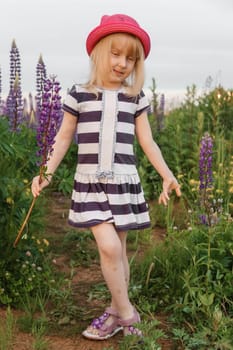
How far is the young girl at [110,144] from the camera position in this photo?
328 cm

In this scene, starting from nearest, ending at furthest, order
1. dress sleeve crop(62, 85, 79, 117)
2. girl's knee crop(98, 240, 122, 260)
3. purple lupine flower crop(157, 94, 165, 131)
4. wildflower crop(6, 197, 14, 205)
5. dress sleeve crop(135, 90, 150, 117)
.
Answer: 1. girl's knee crop(98, 240, 122, 260)
2. dress sleeve crop(62, 85, 79, 117)
3. dress sleeve crop(135, 90, 150, 117)
4. wildflower crop(6, 197, 14, 205)
5. purple lupine flower crop(157, 94, 165, 131)

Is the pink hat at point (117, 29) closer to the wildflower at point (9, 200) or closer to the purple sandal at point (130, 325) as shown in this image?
the wildflower at point (9, 200)

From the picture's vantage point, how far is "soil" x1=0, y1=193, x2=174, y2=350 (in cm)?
348

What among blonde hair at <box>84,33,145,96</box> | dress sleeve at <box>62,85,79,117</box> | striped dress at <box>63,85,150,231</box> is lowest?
striped dress at <box>63,85,150,231</box>

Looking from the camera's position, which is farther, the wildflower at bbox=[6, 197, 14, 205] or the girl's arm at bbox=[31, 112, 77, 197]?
the wildflower at bbox=[6, 197, 14, 205]

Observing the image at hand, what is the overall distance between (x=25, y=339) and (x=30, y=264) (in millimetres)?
662

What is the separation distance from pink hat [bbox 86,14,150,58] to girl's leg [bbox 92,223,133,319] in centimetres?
97

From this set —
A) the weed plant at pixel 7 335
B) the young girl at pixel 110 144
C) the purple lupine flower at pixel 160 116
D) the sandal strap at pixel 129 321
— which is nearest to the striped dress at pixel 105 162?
the young girl at pixel 110 144

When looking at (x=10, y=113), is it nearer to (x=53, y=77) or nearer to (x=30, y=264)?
(x=30, y=264)

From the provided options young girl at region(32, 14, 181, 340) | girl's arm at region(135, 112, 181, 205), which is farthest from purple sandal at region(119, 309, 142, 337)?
girl's arm at region(135, 112, 181, 205)

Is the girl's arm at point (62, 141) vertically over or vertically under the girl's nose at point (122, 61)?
under

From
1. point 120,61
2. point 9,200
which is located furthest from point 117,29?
point 9,200

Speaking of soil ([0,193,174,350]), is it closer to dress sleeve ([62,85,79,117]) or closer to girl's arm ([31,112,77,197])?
girl's arm ([31,112,77,197])

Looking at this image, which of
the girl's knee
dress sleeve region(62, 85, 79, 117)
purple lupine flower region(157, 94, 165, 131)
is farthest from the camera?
purple lupine flower region(157, 94, 165, 131)
